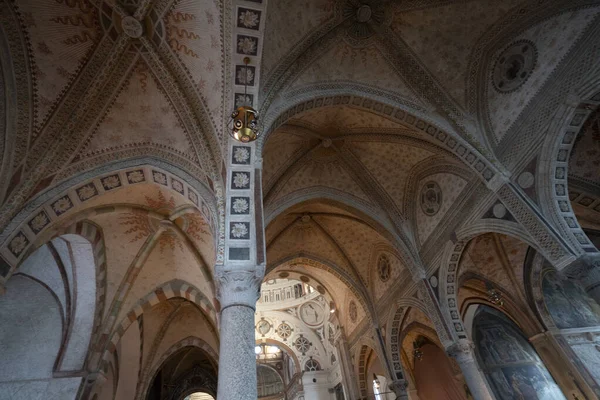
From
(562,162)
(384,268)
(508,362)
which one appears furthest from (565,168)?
(508,362)

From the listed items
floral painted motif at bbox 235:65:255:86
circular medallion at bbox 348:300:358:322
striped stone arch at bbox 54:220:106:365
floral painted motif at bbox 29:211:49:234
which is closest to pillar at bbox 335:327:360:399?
circular medallion at bbox 348:300:358:322

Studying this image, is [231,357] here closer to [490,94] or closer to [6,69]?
[6,69]

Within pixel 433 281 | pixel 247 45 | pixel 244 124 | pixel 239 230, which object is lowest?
pixel 239 230

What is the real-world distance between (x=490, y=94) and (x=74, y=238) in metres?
11.0

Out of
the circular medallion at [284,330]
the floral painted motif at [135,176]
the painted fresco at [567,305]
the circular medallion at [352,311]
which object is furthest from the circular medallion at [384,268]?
the floral painted motif at [135,176]

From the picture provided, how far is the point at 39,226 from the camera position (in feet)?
21.0

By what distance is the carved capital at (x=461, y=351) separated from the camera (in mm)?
8305

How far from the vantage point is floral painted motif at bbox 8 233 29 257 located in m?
5.91

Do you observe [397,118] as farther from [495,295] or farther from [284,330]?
[284,330]

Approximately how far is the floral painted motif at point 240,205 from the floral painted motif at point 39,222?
3926mm

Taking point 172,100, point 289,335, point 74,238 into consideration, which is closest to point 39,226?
point 74,238

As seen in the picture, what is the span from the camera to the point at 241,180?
19.1 ft

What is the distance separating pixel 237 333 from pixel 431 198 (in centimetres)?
729

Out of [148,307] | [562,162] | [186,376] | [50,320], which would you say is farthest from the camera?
[186,376]
